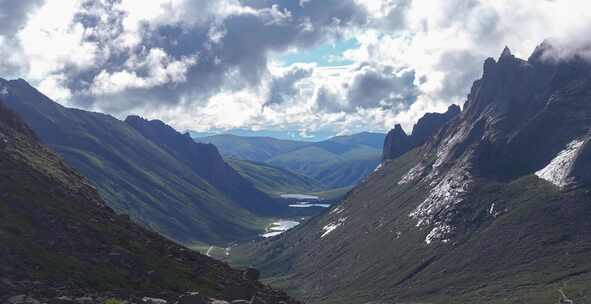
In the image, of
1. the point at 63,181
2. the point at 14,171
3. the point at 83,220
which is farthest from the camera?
the point at 63,181

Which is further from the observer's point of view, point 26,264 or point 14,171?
point 14,171

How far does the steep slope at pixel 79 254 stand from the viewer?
119 meters

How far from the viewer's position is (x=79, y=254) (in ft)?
456

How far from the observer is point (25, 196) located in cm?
16250

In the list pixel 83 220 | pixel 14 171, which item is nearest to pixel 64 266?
pixel 83 220

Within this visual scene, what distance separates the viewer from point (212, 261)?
563 ft

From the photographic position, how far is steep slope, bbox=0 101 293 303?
11869cm

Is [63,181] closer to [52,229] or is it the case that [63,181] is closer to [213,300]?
[52,229]

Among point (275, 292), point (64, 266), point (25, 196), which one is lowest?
point (275, 292)

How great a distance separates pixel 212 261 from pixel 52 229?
41077mm

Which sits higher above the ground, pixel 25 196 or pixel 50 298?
pixel 25 196

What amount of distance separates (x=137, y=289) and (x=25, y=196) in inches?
1940

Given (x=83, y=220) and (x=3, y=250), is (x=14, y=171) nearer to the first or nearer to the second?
(x=83, y=220)

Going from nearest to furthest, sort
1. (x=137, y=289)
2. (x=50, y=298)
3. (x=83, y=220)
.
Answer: (x=50, y=298), (x=137, y=289), (x=83, y=220)
